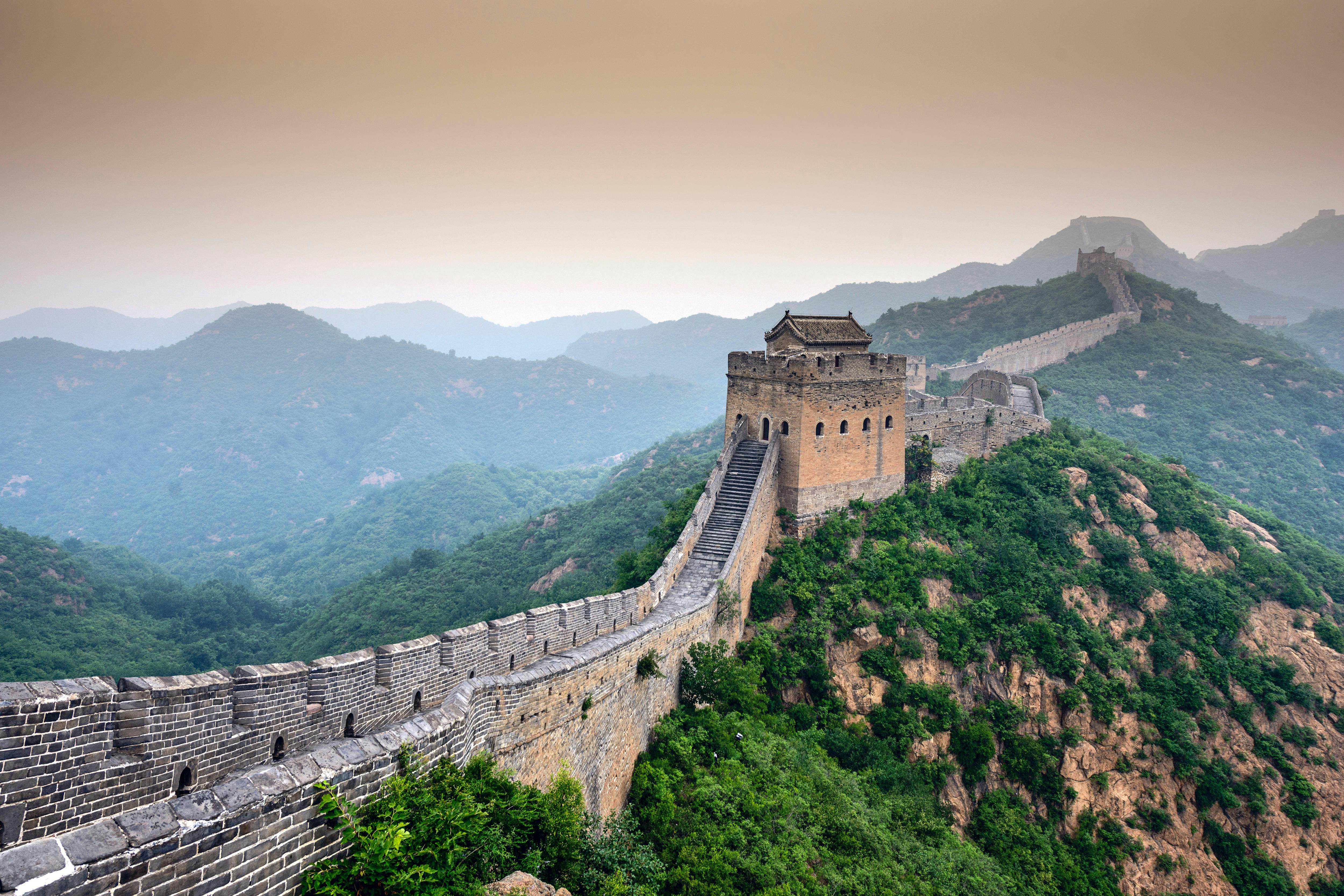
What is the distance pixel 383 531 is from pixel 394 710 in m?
77.4

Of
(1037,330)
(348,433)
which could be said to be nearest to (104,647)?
(1037,330)

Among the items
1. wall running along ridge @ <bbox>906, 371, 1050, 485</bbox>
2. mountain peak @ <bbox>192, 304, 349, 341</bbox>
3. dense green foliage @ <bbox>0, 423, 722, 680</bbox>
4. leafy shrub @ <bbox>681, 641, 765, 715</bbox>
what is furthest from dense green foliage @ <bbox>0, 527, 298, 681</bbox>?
mountain peak @ <bbox>192, 304, 349, 341</bbox>

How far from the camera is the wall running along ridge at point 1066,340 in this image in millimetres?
46906

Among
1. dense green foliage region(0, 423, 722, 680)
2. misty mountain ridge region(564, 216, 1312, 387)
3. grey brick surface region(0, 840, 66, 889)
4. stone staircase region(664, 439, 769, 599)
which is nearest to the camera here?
grey brick surface region(0, 840, 66, 889)

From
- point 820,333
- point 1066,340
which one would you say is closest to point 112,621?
point 820,333

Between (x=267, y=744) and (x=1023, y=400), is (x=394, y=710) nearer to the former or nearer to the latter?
(x=267, y=744)

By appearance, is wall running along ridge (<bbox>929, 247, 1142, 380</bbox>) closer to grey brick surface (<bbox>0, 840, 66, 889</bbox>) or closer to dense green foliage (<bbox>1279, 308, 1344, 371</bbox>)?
dense green foliage (<bbox>1279, 308, 1344, 371</bbox>)

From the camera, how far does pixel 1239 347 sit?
52.7m

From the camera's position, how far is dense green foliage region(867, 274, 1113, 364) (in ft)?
188

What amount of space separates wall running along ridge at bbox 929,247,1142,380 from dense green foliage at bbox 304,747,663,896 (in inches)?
1631

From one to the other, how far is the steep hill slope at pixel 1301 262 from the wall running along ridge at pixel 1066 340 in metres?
105

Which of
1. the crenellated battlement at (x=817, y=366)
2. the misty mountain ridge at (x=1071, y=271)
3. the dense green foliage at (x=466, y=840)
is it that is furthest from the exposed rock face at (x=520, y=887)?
the misty mountain ridge at (x=1071, y=271)

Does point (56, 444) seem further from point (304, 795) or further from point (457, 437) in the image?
point (304, 795)

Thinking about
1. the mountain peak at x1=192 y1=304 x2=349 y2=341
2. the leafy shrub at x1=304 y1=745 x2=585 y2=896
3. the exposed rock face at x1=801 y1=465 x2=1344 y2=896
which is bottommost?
the exposed rock face at x1=801 y1=465 x2=1344 y2=896
